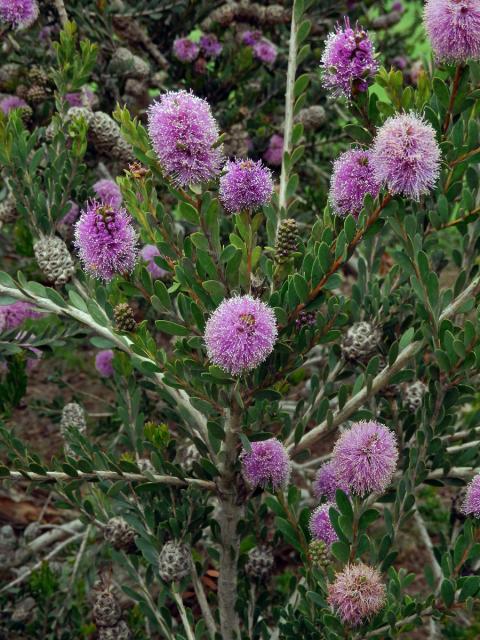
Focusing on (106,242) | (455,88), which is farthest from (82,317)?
(455,88)

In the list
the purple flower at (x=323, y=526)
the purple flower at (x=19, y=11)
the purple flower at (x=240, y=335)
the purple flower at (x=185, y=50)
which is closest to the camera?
the purple flower at (x=240, y=335)

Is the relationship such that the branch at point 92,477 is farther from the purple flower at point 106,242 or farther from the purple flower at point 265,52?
the purple flower at point 265,52

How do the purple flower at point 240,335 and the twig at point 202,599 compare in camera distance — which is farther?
the twig at point 202,599

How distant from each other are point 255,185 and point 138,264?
0.34m

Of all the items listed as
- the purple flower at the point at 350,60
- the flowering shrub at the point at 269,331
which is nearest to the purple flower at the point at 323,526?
the flowering shrub at the point at 269,331

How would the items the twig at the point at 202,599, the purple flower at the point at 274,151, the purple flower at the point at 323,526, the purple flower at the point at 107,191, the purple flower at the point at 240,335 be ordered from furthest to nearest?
the purple flower at the point at 274,151 → the purple flower at the point at 107,191 → the twig at the point at 202,599 → the purple flower at the point at 323,526 → the purple flower at the point at 240,335

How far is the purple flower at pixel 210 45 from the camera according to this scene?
3492mm

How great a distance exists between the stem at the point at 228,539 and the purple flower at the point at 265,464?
0.05 metres

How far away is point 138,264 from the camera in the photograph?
1683 mm

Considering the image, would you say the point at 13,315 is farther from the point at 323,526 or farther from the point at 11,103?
the point at 323,526

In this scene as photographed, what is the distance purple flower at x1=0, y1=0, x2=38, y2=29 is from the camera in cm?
251

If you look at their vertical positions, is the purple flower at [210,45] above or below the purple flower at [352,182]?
above

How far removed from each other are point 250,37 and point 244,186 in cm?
224

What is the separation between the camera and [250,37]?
352cm
